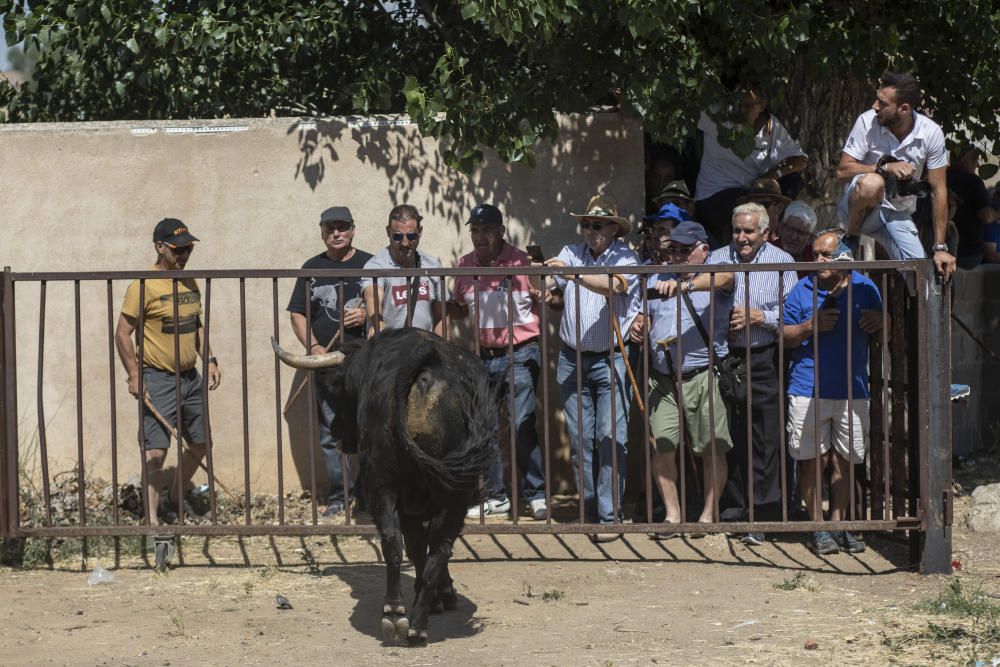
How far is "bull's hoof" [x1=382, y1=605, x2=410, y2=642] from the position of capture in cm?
626

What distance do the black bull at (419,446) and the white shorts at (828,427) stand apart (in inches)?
87.6

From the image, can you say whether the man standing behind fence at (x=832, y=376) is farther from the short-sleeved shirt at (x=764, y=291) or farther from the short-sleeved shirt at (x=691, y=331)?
the short-sleeved shirt at (x=691, y=331)

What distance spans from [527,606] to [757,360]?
2.12m

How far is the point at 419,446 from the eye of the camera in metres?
6.21

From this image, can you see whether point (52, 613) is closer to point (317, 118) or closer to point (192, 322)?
point (192, 322)

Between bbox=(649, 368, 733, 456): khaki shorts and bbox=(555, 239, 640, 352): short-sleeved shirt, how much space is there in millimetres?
389

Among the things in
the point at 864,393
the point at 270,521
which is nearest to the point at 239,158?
the point at 270,521

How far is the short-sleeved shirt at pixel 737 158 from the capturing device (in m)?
9.16

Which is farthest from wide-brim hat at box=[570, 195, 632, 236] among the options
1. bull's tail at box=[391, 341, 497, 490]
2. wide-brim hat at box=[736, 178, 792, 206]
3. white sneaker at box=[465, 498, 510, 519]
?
bull's tail at box=[391, 341, 497, 490]

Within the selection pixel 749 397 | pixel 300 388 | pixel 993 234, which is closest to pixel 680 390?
pixel 749 397

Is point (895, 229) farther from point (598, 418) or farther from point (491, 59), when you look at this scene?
point (491, 59)

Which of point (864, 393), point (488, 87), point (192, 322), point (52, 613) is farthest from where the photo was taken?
point (488, 87)

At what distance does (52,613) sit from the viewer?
691cm

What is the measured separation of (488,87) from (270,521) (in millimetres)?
3075
